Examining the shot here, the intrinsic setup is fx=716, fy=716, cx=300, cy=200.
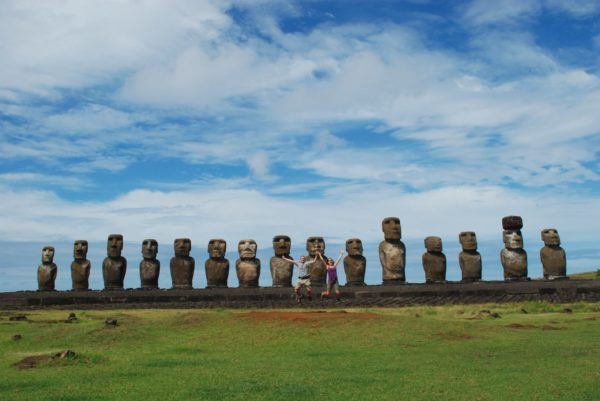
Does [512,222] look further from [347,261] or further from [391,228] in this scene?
[347,261]

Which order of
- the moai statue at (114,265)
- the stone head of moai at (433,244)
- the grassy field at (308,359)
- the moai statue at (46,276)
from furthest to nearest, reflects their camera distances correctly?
the moai statue at (46,276) < the moai statue at (114,265) < the stone head of moai at (433,244) < the grassy field at (308,359)

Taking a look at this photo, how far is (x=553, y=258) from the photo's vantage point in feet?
82.1

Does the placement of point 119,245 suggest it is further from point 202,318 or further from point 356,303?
point 202,318

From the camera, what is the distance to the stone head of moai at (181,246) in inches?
1094

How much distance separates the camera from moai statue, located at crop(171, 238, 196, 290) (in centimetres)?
2769

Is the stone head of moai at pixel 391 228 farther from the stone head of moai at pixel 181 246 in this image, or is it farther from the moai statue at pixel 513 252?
the stone head of moai at pixel 181 246

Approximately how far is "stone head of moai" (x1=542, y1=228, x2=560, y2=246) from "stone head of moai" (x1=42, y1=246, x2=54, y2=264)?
64.8 feet

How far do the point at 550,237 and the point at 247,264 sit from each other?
10951 mm

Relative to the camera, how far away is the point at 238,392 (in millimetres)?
7102

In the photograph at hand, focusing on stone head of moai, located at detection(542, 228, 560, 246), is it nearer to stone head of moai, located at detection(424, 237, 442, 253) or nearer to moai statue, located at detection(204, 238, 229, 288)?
stone head of moai, located at detection(424, 237, 442, 253)

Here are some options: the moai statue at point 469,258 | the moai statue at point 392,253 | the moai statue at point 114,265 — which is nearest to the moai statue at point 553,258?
the moai statue at point 469,258

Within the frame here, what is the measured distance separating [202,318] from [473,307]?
25.1 feet

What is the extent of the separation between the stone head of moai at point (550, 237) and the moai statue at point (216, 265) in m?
11.7

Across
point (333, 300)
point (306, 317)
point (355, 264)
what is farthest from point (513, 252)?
point (306, 317)
